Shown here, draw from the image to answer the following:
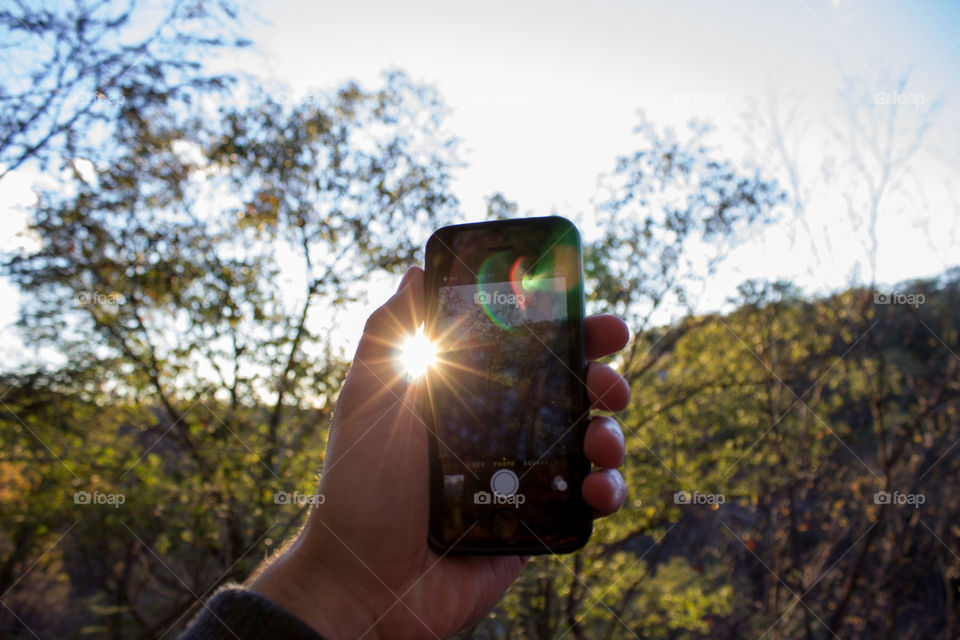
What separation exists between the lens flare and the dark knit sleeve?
0.88 meters

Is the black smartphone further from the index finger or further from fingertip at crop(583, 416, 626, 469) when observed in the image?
the index finger

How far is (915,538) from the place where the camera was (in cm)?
Answer: 589

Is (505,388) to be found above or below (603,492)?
above

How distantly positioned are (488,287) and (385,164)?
2921mm

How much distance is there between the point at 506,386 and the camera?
1989 mm

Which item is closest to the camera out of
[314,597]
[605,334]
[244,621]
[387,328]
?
[244,621]

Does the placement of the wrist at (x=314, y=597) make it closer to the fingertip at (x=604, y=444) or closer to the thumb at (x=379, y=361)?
the thumb at (x=379, y=361)

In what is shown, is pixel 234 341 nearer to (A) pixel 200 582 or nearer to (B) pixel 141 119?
(B) pixel 141 119

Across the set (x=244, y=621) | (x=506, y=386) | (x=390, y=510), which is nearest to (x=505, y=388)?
(x=506, y=386)

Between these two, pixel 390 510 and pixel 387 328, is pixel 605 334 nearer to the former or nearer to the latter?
pixel 387 328

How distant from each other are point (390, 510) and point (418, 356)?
562 millimetres

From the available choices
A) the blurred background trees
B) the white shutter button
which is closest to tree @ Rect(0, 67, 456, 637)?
the blurred background trees

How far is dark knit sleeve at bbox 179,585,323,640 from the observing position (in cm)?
132

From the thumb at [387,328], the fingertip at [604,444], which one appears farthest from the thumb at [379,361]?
the fingertip at [604,444]
